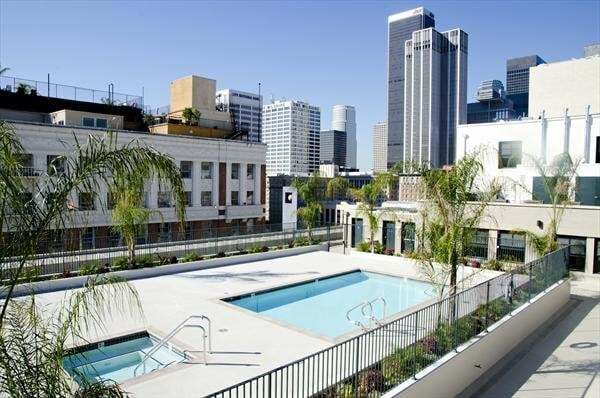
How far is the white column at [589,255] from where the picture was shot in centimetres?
1977

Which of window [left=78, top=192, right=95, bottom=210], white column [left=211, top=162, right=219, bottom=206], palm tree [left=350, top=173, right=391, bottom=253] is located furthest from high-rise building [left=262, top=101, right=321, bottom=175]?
window [left=78, top=192, right=95, bottom=210]

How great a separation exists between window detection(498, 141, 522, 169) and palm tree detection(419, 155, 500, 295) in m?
18.1

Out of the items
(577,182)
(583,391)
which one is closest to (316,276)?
(583,391)

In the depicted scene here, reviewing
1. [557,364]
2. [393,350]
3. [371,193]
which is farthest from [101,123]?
[557,364]

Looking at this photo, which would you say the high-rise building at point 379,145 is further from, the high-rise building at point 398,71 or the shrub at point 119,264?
the shrub at point 119,264

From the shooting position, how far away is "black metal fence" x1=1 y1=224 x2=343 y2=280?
16531mm

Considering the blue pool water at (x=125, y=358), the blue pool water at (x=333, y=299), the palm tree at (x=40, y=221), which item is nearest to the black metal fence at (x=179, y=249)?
the blue pool water at (x=125, y=358)

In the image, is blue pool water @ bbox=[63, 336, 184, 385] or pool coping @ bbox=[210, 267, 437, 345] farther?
pool coping @ bbox=[210, 267, 437, 345]

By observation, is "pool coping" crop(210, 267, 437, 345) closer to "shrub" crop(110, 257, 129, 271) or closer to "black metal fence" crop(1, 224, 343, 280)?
"black metal fence" crop(1, 224, 343, 280)

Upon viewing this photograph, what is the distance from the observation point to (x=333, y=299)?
16.5 m

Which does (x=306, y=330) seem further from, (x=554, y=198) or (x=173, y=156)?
(x=173, y=156)

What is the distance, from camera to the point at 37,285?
1465cm

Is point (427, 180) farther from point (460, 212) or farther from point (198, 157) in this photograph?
point (198, 157)

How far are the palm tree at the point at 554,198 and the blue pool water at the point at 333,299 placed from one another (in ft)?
15.5
